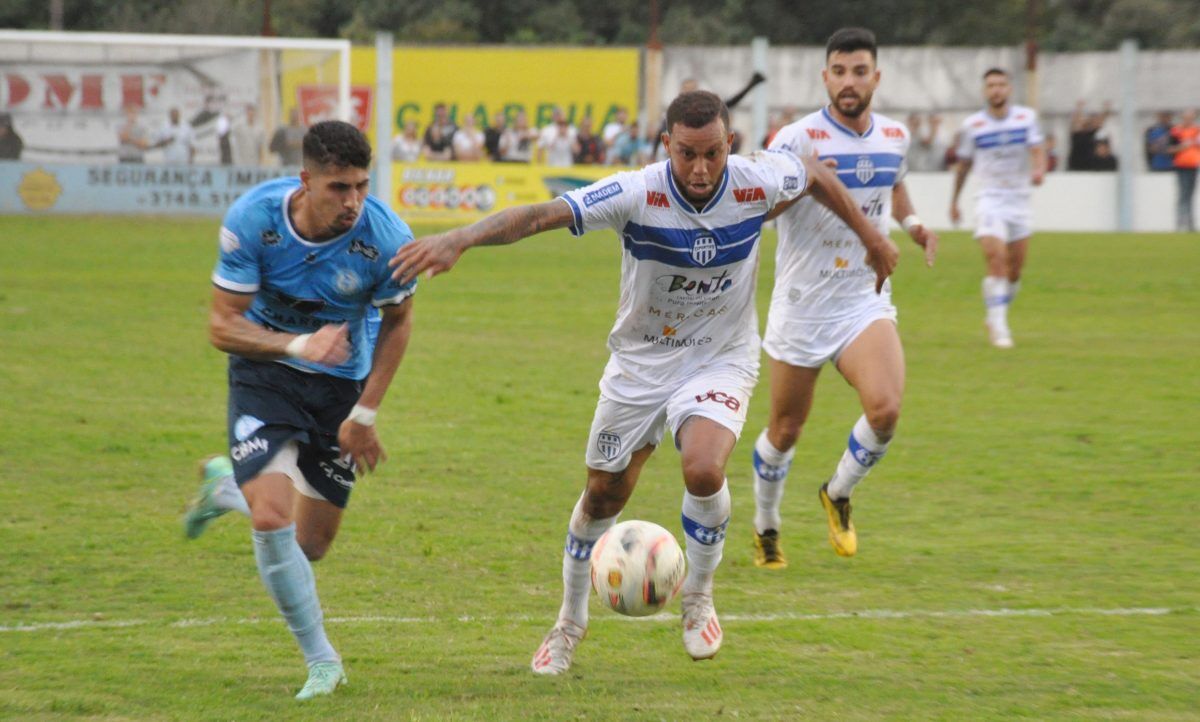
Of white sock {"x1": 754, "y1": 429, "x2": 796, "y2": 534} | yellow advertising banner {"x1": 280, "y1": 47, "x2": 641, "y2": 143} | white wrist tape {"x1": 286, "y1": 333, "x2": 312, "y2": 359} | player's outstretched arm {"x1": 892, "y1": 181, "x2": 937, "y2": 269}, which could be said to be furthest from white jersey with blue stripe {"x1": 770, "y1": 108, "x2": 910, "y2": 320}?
yellow advertising banner {"x1": 280, "y1": 47, "x2": 641, "y2": 143}

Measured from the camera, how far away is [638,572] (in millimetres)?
5707

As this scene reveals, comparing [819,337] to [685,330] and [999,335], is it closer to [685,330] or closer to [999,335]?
[685,330]

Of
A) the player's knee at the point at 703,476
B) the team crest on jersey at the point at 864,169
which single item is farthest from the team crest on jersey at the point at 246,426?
the team crest on jersey at the point at 864,169

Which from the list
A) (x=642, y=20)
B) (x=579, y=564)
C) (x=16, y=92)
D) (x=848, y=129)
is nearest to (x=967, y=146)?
(x=848, y=129)

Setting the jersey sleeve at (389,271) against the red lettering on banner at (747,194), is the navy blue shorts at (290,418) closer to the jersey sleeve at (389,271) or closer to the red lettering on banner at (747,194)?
the jersey sleeve at (389,271)

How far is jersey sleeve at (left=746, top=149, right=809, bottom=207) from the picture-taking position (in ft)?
19.9

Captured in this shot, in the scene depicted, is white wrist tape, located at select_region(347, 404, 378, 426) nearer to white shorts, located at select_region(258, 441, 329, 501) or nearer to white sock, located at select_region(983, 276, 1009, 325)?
white shorts, located at select_region(258, 441, 329, 501)

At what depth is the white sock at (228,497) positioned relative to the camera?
6.54 meters

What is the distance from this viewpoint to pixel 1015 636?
244 inches

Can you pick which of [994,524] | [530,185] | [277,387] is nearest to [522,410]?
[994,524]

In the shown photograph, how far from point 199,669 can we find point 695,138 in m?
2.61

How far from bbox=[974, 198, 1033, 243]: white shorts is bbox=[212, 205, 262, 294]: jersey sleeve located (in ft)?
35.2

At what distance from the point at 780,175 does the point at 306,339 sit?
6.52 ft

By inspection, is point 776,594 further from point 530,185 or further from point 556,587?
point 530,185
